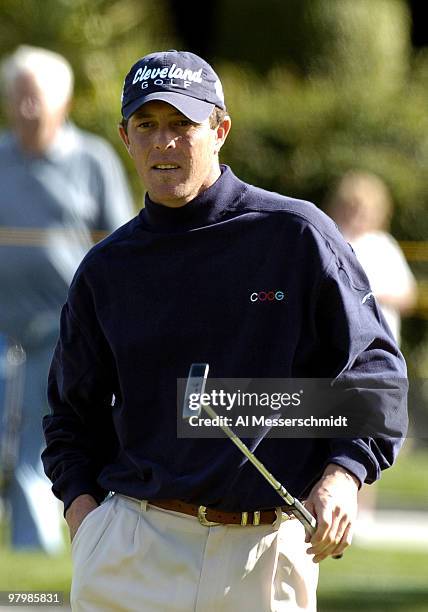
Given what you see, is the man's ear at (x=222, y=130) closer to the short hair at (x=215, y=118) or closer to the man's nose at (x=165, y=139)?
the short hair at (x=215, y=118)

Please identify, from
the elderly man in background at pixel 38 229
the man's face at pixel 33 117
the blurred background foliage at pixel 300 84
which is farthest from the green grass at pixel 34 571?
the blurred background foliage at pixel 300 84

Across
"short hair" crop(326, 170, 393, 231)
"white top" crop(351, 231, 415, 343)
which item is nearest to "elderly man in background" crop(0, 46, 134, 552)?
"short hair" crop(326, 170, 393, 231)

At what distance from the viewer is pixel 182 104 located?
3.47 m

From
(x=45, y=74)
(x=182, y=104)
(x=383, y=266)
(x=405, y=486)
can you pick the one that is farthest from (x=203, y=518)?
(x=405, y=486)

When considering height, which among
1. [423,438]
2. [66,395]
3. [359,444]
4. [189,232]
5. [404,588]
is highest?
[423,438]

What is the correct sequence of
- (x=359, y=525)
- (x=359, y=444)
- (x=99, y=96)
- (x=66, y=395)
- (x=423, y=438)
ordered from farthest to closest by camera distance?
(x=99, y=96)
(x=423, y=438)
(x=359, y=525)
(x=66, y=395)
(x=359, y=444)

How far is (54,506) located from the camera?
7473 millimetres

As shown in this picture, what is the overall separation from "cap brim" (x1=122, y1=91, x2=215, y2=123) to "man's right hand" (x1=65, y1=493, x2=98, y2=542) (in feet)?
3.24

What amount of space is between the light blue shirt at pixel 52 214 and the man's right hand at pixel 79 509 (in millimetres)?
3782

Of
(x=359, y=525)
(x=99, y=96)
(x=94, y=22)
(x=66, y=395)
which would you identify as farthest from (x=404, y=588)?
(x=94, y=22)

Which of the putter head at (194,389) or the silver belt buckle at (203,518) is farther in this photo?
the silver belt buckle at (203,518)

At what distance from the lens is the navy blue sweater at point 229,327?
134 inches

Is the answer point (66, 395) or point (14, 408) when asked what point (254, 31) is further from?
point (66, 395)

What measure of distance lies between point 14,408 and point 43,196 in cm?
114
